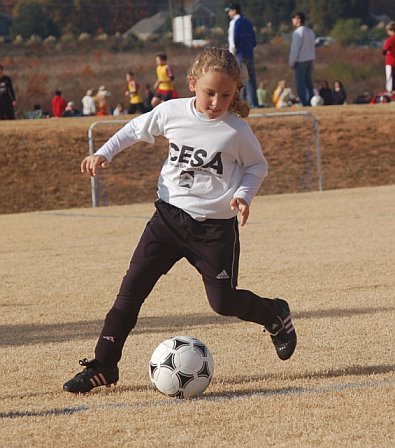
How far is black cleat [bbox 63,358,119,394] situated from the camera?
5785 millimetres

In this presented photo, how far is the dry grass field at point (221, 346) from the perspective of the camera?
509 centimetres

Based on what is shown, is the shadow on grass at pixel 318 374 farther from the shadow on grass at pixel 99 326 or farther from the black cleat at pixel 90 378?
the shadow on grass at pixel 99 326

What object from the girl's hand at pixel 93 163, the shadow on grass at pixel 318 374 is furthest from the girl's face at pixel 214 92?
the shadow on grass at pixel 318 374

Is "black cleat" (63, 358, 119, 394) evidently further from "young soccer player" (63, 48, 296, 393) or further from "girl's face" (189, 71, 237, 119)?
"girl's face" (189, 71, 237, 119)

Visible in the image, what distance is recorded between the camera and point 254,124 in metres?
21.7

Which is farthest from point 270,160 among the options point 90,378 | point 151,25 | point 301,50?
point 151,25

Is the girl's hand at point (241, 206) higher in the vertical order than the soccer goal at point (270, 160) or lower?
higher

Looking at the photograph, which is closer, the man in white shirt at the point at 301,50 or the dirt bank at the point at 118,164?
the dirt bank at the point at 118,164

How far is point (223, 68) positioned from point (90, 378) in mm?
1637

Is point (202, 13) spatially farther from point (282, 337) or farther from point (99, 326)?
point (282, 337)

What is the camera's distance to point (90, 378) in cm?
578

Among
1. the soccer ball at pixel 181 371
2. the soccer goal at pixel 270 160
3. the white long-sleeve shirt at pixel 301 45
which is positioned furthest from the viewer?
the white long-sleeve shirt at pixel 301 45

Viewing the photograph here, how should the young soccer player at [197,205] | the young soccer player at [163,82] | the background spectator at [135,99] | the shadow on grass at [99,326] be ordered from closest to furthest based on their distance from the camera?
1. the young soccer player at [197,205]
2. the shadow on grass at [99,326]
3. the young soccer player at [163,82]
4. the background spectator at [135,99]

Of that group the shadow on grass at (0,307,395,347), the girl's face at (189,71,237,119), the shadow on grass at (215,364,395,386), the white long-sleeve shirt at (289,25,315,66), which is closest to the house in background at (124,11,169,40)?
the white long-sleeve shirt at (289,25,315,66)
